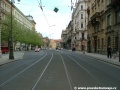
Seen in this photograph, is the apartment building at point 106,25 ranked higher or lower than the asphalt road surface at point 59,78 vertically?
higher

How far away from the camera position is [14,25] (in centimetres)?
7488

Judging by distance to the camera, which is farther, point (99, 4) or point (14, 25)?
point (14, 25)

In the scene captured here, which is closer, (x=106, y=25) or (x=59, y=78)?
(x=59, y=78)

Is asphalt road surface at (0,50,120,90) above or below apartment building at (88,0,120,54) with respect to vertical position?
below

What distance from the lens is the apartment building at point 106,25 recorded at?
139 ft

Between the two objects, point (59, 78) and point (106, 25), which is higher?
point (106, 25)

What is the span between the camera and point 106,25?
163 ft

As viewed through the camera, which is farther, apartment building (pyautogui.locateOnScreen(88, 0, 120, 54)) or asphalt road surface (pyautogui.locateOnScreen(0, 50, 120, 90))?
apartment building (pyautogui.locateOnScreen(88, 0, 120, 54))

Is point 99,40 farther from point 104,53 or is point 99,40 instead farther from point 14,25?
point 14,25

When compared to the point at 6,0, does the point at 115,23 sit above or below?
below

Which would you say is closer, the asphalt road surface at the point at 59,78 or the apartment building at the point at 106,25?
the asphalt road surface at the point at 59,78

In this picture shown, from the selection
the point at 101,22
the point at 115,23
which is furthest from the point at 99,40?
the point at 115,23

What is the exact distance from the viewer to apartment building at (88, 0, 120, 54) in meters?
42.3

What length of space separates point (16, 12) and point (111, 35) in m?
65.4
